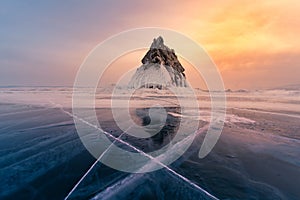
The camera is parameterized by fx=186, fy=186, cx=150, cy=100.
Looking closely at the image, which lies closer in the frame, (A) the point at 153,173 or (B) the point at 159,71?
(A) the point at 153,173

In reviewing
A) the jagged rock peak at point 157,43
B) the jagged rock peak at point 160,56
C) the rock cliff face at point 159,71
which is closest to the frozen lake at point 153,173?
the rock cliff face at point 159,71

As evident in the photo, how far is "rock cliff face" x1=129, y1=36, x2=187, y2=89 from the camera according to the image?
4281 centimetres

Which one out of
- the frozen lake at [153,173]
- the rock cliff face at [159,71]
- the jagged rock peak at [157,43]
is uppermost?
the jagged rock peak at [157,43]

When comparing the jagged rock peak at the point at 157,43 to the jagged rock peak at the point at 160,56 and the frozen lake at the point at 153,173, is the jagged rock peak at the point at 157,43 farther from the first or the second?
the frozen lake at the point at 153,173

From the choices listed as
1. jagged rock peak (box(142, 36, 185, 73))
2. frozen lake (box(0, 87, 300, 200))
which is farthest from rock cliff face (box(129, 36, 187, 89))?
frozen lake (box(0, 87, 300, 200))

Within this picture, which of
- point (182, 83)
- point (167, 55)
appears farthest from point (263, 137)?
point (167, 55)

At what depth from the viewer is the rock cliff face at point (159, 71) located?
140 feet

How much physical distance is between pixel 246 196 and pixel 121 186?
76.0 inches

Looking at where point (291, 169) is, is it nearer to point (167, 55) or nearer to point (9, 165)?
point (9, 165)

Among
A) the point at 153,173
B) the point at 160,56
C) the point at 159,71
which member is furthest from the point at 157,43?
the point at 153,173

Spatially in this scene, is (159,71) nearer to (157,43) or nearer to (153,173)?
(157,43)

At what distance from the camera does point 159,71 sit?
4766 centimetres

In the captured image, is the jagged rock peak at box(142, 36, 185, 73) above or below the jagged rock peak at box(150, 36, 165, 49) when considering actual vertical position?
below

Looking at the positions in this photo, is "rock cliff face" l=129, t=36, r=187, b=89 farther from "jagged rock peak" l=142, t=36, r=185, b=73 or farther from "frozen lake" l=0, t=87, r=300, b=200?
"frozen lake" l=0, t=87, r=300, b=200
